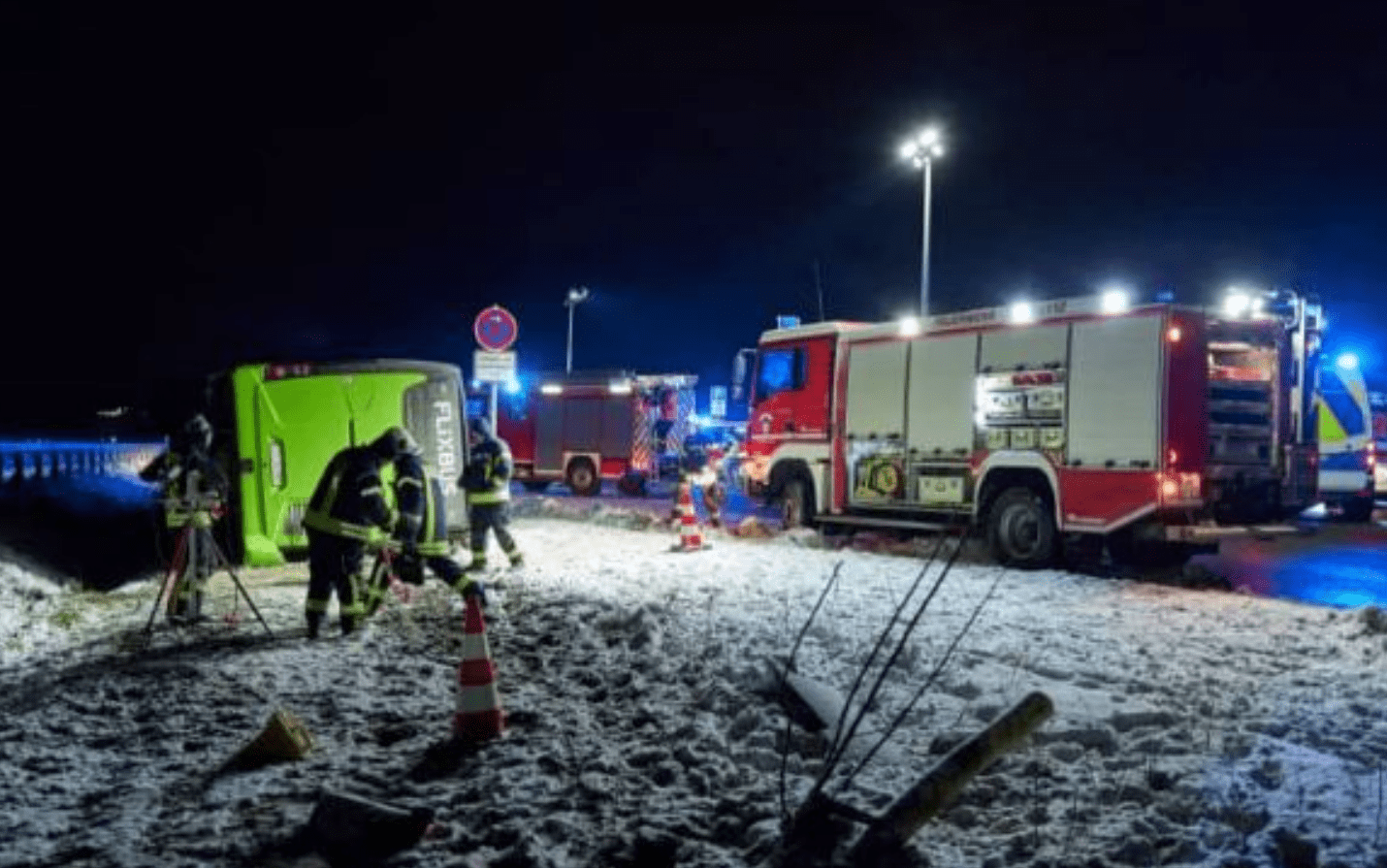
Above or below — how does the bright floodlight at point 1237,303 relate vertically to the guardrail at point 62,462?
above

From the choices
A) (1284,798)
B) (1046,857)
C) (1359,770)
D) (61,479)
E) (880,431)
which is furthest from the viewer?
(61,479)

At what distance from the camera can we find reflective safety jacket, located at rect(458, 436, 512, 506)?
11.7 metres

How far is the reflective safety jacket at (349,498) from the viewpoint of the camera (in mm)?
7898

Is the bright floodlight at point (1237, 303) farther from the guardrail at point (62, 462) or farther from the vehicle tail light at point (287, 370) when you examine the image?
the guardrail at point (62, 462)

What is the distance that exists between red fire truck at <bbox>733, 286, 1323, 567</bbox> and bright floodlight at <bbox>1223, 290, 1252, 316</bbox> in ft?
0.10

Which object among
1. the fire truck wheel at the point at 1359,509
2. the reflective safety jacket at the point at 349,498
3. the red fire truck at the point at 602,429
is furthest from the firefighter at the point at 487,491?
the fire truck wheel at the point at 1359,509

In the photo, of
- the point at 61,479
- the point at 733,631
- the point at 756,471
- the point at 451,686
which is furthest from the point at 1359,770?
the point at 61,479

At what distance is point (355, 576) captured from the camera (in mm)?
8109

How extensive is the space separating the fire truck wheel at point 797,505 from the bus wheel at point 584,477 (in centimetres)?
1023

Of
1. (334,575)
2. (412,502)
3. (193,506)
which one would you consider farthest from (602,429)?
(334,575)

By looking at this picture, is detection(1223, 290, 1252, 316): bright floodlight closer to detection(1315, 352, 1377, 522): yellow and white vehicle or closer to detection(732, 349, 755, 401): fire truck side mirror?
detection(732, 349, 755, 401): fire truck side mirror

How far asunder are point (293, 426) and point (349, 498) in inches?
146

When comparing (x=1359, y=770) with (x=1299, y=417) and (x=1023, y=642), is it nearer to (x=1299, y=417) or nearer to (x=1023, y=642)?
(x=1023, y=642)

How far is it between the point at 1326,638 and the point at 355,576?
261 inches
